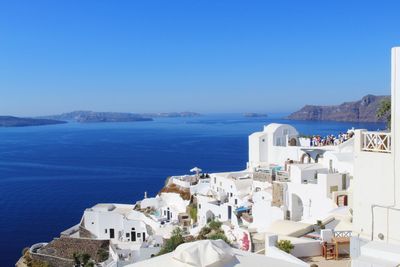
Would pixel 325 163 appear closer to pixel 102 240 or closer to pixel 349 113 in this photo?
pixel 102 240

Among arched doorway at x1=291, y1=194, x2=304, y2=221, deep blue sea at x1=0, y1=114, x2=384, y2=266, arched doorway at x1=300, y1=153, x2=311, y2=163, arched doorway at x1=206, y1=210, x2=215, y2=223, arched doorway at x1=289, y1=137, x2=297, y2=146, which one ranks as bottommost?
deep blue sea at x1=0, y1=114, x2=384, y2=266

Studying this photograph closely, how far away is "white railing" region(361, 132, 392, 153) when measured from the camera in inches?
312

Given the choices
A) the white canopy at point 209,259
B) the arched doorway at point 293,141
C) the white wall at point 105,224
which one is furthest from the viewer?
the arched doorway at point 293,141

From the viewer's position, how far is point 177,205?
30.1m

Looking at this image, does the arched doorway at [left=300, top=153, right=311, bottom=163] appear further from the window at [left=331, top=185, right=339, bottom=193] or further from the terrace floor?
the terrace floor

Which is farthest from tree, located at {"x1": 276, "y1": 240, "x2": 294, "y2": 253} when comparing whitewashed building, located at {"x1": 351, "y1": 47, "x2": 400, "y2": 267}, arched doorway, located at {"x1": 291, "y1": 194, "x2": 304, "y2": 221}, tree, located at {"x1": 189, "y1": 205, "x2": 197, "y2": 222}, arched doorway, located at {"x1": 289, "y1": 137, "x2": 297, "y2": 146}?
arched doorway, located at {"x1": 289, "y1": 137, "x2": 297, "y2": 146}

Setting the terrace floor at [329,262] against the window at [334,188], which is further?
the window at [334,188]

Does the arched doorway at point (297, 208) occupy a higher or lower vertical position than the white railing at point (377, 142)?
lower

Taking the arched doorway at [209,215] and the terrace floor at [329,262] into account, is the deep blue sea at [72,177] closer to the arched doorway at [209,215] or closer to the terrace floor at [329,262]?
the arched doorway at [209,215]

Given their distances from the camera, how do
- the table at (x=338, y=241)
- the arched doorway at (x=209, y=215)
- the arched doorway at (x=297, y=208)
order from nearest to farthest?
1. the table at (x=338, y=241)
2. the arched doorway at (x=297, y=208)
3. the arched doorway at (x=209, y=215)

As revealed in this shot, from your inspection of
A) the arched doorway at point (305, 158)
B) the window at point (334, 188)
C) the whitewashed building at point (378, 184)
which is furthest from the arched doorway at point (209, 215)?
the whitewashed building at point (378, 184)

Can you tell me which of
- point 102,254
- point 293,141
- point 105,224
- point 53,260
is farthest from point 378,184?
point 105,224

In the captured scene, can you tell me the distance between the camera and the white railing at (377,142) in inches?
312

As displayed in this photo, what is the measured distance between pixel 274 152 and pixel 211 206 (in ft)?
26.7
